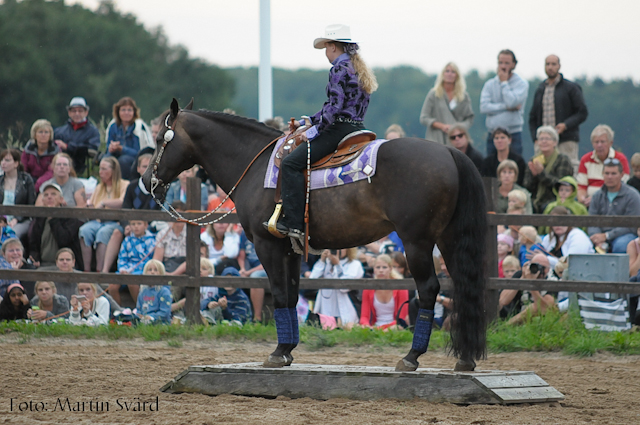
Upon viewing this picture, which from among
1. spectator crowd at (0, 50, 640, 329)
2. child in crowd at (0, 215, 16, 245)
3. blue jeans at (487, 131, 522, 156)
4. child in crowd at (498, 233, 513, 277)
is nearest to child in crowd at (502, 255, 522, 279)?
spectator crowd at (0, 50, 640, 329)

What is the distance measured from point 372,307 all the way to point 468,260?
3.77 meters

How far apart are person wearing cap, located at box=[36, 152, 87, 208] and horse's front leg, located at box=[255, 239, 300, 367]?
5.18m

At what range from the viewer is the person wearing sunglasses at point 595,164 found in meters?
10.6

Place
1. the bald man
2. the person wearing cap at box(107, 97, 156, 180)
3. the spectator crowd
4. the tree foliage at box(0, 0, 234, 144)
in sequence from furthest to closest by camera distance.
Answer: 1. the tree foliage at box(0, 0, 234, 144)
2. the person wearing cap at box(107, 97, 156, 180)
3. the bald man
4. the spectator crowd

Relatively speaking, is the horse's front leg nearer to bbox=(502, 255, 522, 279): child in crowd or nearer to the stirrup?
the stirrup

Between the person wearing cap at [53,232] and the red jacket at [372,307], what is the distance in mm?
3859

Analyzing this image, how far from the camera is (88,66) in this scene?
40.5 metres

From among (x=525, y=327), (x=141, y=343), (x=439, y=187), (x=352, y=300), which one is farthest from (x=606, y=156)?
(x=141, y=343)

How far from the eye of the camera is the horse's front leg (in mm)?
6297

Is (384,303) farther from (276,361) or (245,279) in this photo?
(276,361)

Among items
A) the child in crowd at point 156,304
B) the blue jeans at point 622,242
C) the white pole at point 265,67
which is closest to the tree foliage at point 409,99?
the white pole at point 265,67

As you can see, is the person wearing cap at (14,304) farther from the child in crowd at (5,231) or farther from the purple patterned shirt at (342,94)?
the purple patterned shirt at (342,94)

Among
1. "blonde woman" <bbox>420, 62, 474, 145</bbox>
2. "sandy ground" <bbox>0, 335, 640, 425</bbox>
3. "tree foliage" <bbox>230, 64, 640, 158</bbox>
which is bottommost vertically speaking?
Answer: "sandy ground" <bbox>0, 335, 640, 425</bbox>

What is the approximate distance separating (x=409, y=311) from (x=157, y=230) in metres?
3.63
